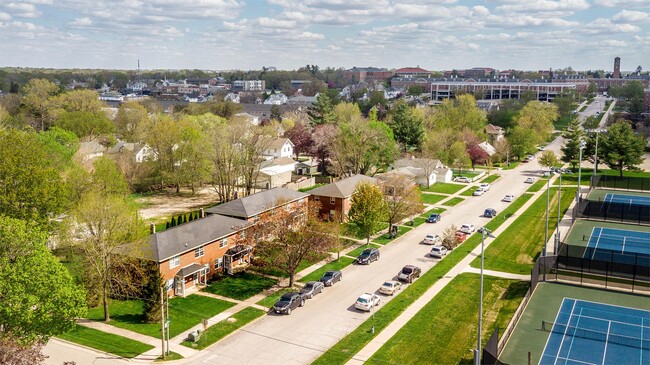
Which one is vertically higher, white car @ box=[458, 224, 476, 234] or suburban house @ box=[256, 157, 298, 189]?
suburban house @ box=[256, 157, 298, 189]

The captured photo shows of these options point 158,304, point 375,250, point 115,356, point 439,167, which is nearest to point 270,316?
point 158,304

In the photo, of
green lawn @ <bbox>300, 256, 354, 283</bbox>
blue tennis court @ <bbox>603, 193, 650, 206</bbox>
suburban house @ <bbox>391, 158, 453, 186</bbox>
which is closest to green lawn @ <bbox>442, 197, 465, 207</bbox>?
suburban house @ <bbox>391, 158, 453, 186</bbox>

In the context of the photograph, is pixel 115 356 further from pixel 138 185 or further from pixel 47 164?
pixel 138 185

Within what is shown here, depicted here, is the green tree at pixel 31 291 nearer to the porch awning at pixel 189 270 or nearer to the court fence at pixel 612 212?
the porch awning at pixel 189 270

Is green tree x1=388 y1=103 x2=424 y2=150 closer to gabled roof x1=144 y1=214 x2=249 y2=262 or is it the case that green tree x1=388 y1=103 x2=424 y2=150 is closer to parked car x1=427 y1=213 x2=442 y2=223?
parked car x1=427 y1=213 x2=442 y2=223

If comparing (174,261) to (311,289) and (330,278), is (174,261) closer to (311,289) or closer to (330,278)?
(311,289)

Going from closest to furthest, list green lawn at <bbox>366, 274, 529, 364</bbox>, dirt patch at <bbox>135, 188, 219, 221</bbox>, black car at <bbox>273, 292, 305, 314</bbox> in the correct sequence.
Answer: green lawn at <bbox>366, 274, 529, 364</bbox>, black car at <bbox>273, 292, 305, 314</bbox>, dirt patch at <bbox>135, 188, 219, 221</bbox>

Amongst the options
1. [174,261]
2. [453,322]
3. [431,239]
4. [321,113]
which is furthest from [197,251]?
[321,113]
